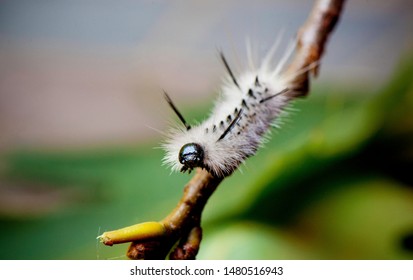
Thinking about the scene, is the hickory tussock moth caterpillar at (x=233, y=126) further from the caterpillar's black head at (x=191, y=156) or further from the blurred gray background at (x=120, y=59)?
the blurred gray background at (x=120, y=59)

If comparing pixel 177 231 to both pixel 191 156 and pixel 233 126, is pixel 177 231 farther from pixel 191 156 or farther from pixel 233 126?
pixel 233 126

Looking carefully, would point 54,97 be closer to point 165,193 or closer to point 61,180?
point 61,180

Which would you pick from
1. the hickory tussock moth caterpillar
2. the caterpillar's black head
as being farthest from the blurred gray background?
the caterpillar's black head

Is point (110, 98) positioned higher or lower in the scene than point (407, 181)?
higher

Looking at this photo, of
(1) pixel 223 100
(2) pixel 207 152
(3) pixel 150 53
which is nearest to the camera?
(2) pixel 207 152

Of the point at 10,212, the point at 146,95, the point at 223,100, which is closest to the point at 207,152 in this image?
the point at 223,100

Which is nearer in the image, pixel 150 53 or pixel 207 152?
pixel 207 152

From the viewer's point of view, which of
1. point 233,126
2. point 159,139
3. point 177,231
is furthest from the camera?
point 159,139

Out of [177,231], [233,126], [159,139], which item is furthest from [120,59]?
[177,231]
